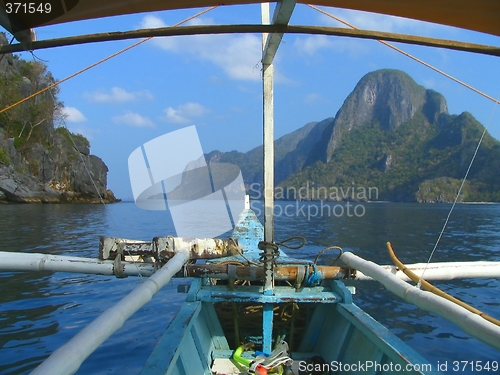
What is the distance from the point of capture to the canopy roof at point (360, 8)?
3.22 m

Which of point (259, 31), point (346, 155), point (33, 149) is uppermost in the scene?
point (346, 155)

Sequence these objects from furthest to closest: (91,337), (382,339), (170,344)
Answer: (382,339) → (170,344) → (91,337)

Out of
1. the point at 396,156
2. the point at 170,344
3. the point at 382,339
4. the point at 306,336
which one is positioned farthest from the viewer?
the point at 396,156

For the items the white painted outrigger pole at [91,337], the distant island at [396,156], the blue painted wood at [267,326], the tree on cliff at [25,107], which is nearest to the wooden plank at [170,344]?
the white painted outrigger pole at [91,337]

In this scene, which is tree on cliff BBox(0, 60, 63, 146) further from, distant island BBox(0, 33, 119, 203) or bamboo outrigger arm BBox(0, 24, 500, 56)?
bamboo outrigger arm BBox(0, 24, 500, 56)

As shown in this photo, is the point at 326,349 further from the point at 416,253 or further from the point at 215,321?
the point at 416,253

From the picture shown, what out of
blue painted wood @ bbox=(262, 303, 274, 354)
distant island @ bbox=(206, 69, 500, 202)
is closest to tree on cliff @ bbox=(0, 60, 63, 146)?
distant island @ bbox=(206, 69, 500, 202)

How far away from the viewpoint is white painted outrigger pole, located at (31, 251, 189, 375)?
147cm

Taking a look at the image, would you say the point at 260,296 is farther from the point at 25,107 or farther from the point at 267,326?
the point at 25,107

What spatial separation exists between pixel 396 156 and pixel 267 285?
15123 centimetres

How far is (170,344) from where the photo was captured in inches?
114

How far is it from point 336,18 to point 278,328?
411 cm

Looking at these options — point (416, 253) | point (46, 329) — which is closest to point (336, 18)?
point (46, 329)

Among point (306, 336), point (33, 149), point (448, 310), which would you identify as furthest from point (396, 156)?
point (448, 310)
